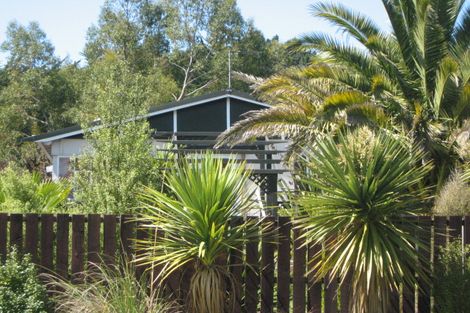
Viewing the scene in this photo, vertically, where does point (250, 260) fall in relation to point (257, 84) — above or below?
below

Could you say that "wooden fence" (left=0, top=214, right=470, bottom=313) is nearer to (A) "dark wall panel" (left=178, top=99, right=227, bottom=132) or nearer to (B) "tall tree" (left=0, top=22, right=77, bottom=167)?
(A) "dark wall panel" (left=178, top=99, right=227, bottom=132)

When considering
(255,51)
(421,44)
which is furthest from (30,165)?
(421,44)

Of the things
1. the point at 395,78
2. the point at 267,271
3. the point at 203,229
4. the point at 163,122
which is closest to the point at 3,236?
the point at 203,229

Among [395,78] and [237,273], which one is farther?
[395,78]

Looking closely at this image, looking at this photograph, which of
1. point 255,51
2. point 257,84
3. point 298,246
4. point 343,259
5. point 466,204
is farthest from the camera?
point 255,51

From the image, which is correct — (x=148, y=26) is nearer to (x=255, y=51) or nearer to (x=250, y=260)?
(x=255, y=51)

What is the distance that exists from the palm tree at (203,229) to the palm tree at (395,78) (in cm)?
495

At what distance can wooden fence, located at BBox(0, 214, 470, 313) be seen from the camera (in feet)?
23.3

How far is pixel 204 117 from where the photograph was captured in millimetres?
21609

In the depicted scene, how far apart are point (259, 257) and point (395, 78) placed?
684 cm

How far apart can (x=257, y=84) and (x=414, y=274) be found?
8.52 m

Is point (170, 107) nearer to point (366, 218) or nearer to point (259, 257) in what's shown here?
point (259, 257)

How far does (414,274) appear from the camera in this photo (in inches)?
280

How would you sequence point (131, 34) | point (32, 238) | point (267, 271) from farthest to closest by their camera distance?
1. point (131, 34)
2. point (32, 238)
3. point (267, 271)
